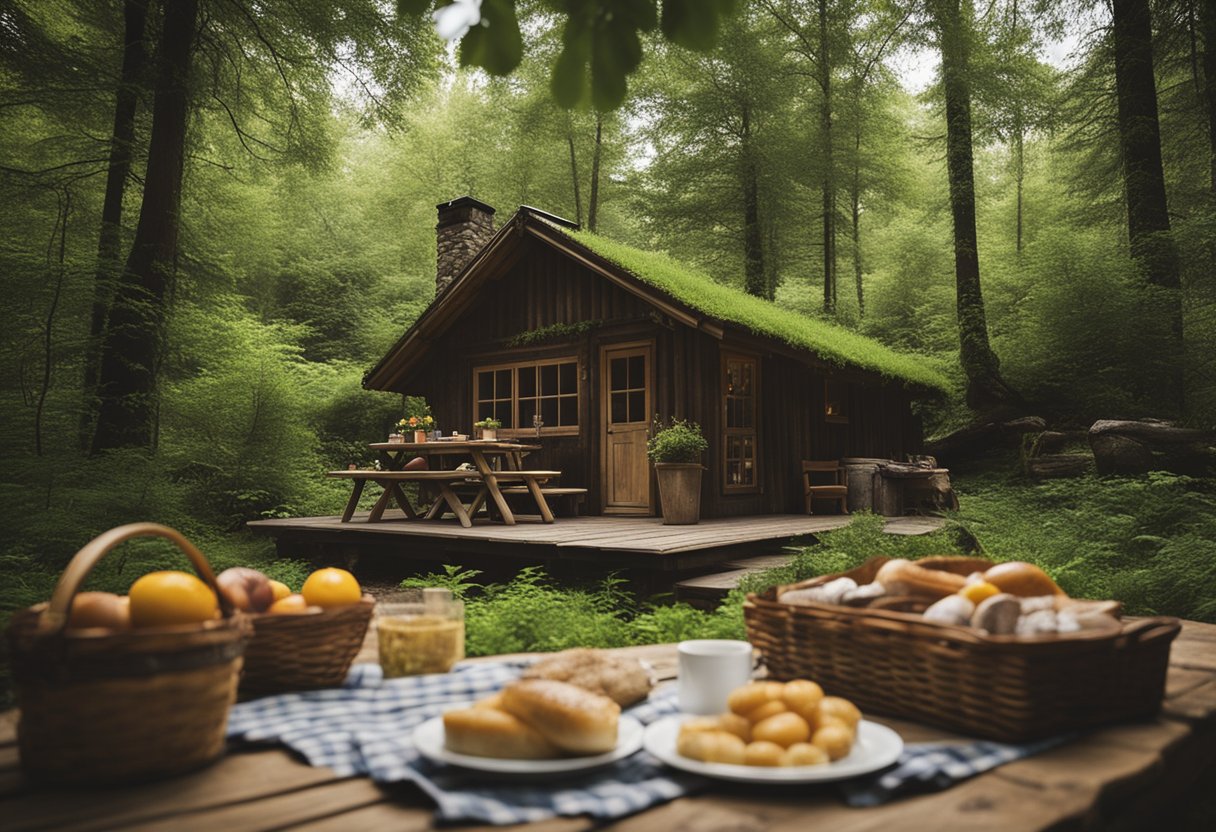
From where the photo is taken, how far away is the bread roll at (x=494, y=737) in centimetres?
121

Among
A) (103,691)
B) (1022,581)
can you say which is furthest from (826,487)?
(103,691)

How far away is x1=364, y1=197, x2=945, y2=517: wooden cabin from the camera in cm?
936

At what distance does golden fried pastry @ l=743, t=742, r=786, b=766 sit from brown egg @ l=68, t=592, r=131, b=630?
108 cm

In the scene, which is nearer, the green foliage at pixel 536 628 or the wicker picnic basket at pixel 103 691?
the wicker picnic basket at pixel 103 691

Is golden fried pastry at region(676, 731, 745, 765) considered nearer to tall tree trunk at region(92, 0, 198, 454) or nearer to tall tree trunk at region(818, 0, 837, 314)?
tall tree trunk at region(92, 0, 198, 454)

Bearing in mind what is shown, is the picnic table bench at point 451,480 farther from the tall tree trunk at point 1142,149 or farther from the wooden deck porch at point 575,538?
the tall tree trunk at point 1142,149

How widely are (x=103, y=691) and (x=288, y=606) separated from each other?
1.68 ft

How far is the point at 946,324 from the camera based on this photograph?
17125mm

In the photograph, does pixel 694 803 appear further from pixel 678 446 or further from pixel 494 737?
pixel 678 446

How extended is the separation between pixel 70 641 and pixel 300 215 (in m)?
23.1

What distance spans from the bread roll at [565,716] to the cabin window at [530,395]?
29.5 ft

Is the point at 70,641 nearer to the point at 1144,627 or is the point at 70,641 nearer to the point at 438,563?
the point at 1144,627

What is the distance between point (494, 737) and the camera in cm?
121

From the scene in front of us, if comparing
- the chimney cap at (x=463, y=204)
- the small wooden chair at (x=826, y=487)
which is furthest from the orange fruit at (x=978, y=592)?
the chimney cap at (x=463, y=204)
